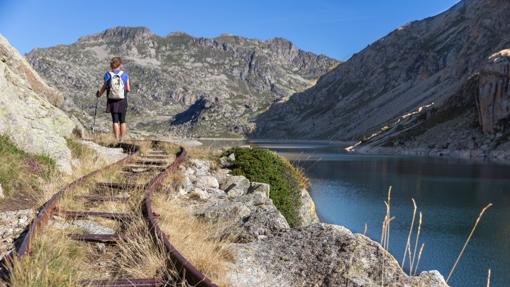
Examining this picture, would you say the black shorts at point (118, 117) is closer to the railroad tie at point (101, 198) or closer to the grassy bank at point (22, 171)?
the grassy bank at point (22, 171)

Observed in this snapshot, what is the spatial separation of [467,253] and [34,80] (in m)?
23.1

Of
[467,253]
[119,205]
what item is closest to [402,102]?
[467,253]

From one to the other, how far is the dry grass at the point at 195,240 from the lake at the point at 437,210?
13156 millimetres

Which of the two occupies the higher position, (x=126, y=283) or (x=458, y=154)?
(x=126, y=283)

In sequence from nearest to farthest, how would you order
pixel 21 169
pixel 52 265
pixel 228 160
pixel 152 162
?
pixel 52 265 → pixel 21 169 → pixel 152 162 → pixel 228 160

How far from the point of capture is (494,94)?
330 feet

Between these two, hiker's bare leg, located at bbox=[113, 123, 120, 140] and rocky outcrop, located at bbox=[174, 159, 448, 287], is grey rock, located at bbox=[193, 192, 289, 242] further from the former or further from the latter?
hiker's bare leg, located at bbox=[113, 123, 120, 140]

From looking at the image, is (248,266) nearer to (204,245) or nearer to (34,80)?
(204,245)

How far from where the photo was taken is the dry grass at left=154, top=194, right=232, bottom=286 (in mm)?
5160

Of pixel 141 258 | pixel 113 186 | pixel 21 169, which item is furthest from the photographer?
pixel 21 169

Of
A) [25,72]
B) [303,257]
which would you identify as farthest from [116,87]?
[303,257]

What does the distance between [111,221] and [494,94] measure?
10793 centimetres

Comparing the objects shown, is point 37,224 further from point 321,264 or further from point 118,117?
point 118,117

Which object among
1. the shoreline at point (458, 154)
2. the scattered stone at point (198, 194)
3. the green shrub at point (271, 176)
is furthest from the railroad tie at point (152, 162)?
the shoreline at point (458, 154)
